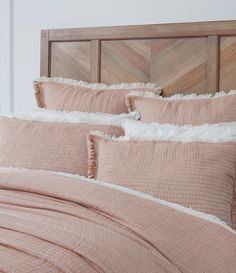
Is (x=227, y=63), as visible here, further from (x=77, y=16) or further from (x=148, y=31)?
(x=77, y=16)

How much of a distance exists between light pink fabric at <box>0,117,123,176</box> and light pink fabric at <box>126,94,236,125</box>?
170 mm

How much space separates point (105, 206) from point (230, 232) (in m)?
0.44

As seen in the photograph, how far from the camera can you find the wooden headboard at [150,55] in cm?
274

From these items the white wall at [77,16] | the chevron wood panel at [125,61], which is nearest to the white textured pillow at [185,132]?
the chevron wood panel at [125,61]

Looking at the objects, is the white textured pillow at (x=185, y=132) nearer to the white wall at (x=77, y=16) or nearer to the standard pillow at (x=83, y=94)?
the standard pillow at (x=83, y=94)

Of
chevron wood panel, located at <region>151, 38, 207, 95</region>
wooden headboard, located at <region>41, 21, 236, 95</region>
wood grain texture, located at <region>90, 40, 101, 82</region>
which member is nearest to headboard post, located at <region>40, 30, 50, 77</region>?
wooden headboard, located at <region>41, 21, 236, 95</region>

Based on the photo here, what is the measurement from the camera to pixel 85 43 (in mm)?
3129

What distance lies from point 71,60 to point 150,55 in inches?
18.4

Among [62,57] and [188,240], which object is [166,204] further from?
[62,57]

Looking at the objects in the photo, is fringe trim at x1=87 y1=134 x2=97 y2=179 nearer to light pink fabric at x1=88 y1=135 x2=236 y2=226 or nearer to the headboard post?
light pink fabric at x1=88 y1=135 x2=236 y2=226

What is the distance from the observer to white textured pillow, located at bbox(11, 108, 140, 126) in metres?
2.63

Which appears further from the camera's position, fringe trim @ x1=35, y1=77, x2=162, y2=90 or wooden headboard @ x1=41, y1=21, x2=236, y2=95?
fringe trim @ x1=35, y1=77, x2=162, y2=90

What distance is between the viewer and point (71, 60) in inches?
125

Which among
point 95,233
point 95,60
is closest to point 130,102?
point 95,60
